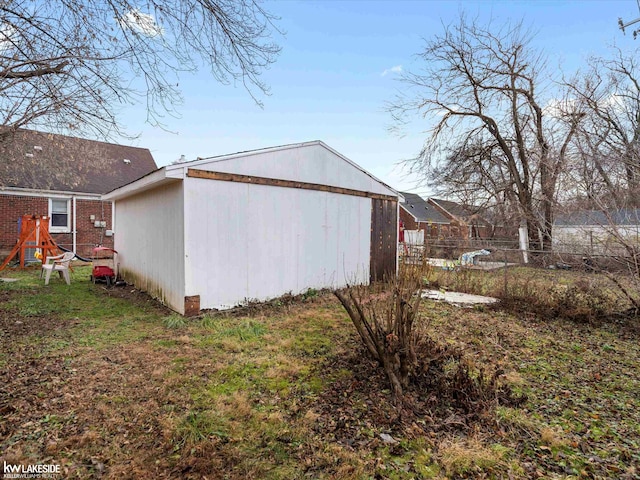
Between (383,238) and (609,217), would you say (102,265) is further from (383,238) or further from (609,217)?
(609,217)

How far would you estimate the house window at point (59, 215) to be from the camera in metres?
12.6

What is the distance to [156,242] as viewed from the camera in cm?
671

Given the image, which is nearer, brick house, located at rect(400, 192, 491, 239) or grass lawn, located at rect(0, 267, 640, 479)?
grass lawn, located at rect(0, 267, 640, 479)

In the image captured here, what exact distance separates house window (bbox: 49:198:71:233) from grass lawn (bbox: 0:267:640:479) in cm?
941

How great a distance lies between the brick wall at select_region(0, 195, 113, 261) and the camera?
11539 mm

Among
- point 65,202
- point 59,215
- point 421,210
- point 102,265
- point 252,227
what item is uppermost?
point 421,210

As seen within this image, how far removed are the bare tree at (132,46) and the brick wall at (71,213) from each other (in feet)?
35.0

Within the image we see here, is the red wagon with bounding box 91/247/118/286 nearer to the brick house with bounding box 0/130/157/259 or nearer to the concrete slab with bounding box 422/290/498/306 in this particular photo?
the brick house with bounding box 0/130/157/259

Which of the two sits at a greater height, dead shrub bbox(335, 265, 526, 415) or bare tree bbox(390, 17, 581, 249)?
bare tree bbox(390, 17, 581, 249)

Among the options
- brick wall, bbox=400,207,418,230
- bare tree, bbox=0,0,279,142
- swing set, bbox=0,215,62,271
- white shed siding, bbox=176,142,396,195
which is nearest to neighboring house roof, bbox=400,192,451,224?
brick wall, bbox=400,207,418,230

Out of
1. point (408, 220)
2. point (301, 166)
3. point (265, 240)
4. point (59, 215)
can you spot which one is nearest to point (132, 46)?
point (265, 240)

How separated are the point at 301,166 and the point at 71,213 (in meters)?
11.0

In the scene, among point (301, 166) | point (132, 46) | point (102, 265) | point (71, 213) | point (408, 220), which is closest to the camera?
point (132, 46)

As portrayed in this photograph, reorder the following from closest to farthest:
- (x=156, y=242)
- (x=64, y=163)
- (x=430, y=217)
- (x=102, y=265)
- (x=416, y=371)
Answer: (x=416, y=371)
(x=156, y=242)
(x=102, y=265)
(x=64, y=163)
(x=430, y=217)
